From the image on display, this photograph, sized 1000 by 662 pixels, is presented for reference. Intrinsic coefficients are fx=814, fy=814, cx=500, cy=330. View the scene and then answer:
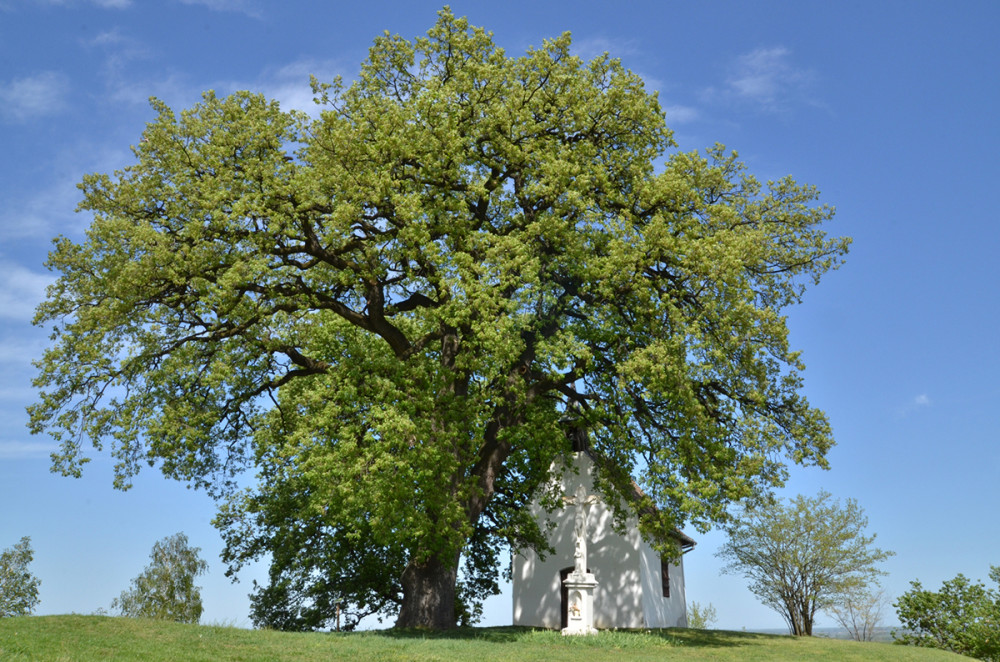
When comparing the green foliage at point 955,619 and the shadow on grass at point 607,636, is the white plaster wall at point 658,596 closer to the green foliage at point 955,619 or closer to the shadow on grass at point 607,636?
the shadow on grass at point 607,636

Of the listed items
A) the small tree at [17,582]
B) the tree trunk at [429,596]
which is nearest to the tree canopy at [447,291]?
the tree trunk at [429,596]

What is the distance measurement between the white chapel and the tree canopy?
8.40 m

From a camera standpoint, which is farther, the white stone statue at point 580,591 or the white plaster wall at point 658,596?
the white plaster wall at point 658,596

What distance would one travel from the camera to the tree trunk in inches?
921

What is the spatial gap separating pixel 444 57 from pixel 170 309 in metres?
11.4

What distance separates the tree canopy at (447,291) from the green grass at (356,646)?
9.83ft

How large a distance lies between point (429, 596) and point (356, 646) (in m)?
6.16

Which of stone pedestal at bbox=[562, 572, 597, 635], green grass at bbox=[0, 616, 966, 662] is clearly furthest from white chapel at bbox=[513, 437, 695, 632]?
green grass at bbox=[0, 616, 966, 662]

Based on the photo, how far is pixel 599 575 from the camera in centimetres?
3362

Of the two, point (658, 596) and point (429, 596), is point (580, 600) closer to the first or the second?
point (429, 596)

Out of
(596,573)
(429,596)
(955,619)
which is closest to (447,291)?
(429,596)

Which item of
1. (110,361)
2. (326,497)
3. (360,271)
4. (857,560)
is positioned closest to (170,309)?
A: (110,361)

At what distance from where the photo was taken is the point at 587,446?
29.7m

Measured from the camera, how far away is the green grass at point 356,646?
1470 cm
